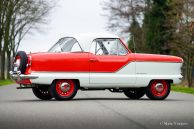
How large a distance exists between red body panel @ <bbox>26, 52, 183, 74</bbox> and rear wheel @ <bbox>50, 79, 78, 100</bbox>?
1.11 ft

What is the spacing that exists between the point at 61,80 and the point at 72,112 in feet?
12.4

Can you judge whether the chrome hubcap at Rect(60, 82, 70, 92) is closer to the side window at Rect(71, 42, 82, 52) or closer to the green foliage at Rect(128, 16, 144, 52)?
the side window at Rect(71, 42, 82, 52)

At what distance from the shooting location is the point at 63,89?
613 inches

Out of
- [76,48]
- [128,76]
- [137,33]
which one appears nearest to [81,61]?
[76,48]

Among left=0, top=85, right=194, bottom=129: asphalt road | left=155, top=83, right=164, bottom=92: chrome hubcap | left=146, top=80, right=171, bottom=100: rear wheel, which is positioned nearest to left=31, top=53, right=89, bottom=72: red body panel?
left=0, top=85, right=194, bottom=129: asphalt road

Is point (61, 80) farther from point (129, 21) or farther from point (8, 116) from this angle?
point (129, 21)

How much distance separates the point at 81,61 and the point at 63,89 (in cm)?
91

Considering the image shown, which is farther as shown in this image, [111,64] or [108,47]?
[108,47]

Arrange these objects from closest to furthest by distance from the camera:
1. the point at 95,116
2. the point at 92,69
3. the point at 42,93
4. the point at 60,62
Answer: the point at 95,116 < the point at 60,62 < the point at 92,69 < the point at 42,93

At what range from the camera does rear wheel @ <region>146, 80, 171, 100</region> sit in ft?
54.9

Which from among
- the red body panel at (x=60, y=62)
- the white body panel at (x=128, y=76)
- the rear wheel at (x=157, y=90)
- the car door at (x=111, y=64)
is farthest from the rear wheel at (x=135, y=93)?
the red body panel at (x=60, y=62)

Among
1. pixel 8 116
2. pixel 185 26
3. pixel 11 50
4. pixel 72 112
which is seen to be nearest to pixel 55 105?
pixel 72 112

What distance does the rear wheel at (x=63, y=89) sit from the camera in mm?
15444

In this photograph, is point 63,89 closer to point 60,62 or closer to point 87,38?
point 60,62
